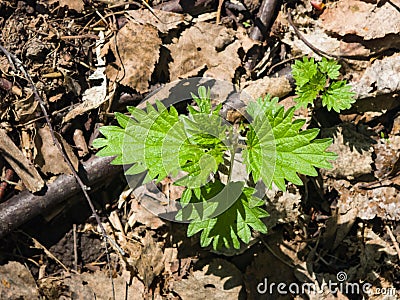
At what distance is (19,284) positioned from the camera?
3.12 metres

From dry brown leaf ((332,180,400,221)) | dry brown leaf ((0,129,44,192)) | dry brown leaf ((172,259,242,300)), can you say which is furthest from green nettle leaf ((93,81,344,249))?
dry brown leaf ((332,180,400,221))

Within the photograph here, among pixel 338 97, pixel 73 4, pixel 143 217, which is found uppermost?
pixel 73 4

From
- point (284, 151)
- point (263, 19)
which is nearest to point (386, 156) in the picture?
point (284, 151)

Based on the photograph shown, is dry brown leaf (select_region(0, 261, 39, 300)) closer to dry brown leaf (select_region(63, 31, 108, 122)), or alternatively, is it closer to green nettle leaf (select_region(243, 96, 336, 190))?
dry brown leaf (select_region(63, 31, 108, 122))

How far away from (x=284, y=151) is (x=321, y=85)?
814mm

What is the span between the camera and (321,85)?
10.4 feet

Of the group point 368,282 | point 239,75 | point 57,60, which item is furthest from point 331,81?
point 57,60

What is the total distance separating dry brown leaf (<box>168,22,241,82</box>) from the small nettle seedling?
450 mm

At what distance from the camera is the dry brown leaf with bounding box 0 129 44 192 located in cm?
306

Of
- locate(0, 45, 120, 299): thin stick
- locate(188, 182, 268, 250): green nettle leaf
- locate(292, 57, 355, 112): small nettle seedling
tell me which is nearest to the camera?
locate(188, 182, 268, 250): green nettle leaf

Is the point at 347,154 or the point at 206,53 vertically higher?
the point at 206,53

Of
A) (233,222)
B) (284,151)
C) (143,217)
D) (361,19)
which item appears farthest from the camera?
(361,19)

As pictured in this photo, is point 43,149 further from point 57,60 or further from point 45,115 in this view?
point 57,60

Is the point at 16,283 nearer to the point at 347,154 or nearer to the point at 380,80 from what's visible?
the point at 347,154
